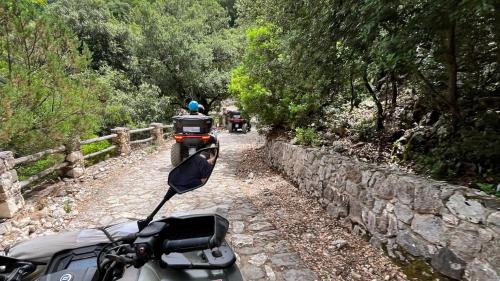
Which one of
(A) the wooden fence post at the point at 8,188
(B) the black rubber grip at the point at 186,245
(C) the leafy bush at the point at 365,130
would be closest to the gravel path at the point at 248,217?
(A) the wooden fence post at the point at 8,188

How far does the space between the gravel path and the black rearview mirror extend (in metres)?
0.26

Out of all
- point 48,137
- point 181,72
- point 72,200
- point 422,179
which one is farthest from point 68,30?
point 181,72

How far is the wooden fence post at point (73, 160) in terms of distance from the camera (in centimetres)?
632

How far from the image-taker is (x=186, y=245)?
114 cm

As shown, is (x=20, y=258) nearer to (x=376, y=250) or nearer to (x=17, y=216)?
(x=376, y=250)

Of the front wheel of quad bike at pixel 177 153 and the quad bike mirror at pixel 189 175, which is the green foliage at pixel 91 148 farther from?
the quad bike mirror at pixel 189 175

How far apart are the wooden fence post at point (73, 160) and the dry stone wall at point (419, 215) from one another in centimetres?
514

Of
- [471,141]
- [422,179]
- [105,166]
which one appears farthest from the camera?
[105,166]

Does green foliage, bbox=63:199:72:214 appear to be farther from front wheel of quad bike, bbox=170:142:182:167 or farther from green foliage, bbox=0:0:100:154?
front wheel of quad bike, bbox=170:142:182:167

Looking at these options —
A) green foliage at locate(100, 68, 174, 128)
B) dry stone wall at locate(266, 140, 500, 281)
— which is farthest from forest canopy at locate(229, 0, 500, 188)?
green foliage at locate(100, 68, 174, 128)

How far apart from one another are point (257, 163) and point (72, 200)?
4865 mm

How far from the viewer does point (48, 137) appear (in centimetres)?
514

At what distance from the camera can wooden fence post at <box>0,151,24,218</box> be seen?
4121mm

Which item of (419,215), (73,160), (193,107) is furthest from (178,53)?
(419,215)
